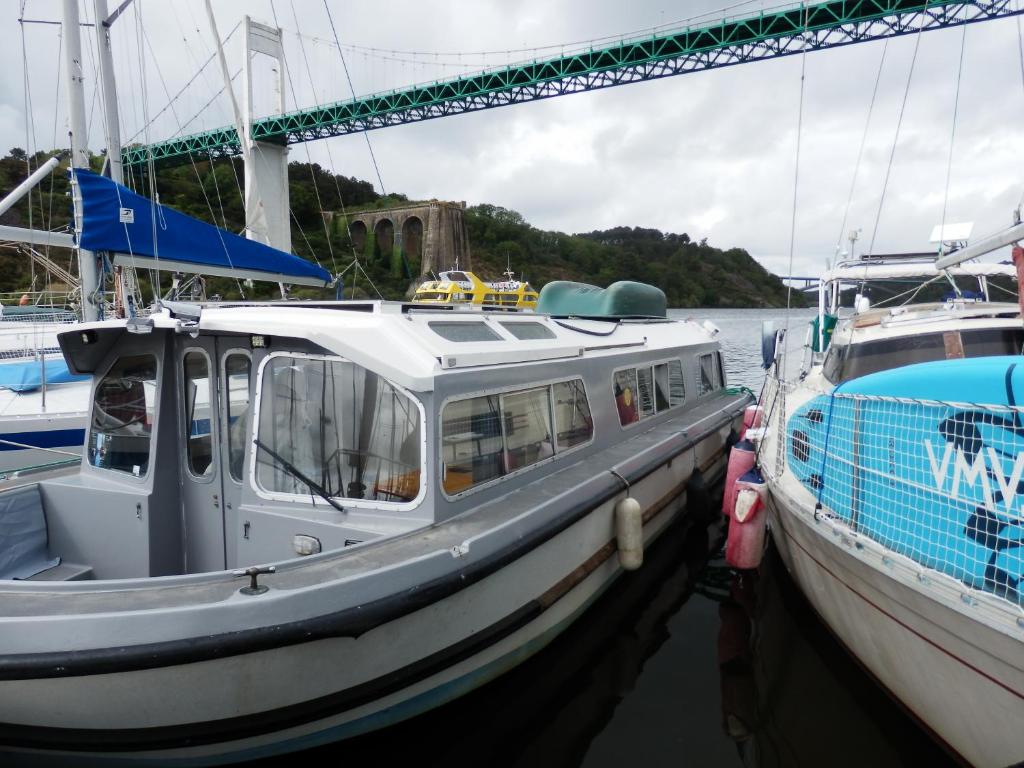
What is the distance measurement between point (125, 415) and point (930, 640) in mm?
5180

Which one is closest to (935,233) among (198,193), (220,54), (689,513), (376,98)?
(689,513)

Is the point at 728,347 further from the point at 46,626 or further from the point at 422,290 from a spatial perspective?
the point at 46,626

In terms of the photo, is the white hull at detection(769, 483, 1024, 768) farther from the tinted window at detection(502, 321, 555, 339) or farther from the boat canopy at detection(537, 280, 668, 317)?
the boat canopy at detection(537, 280, 668, 317)

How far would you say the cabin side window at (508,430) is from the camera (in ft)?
13.4

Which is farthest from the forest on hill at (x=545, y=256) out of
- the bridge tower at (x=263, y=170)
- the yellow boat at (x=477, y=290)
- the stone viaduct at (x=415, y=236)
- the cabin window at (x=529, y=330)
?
the cabin window at (x=529, y=330)

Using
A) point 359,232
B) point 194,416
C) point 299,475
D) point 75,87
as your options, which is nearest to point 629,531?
point 299,475

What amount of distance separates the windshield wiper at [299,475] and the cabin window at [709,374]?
6862 mm

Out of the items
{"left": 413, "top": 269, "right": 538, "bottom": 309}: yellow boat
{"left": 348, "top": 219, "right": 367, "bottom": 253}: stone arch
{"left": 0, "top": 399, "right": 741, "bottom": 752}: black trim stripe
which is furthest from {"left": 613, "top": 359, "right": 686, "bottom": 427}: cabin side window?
{"left": 348, "top": 219, "right": 367, "bottom": 253}: stone arch

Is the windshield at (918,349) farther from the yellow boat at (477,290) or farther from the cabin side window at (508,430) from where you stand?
the yellow boat at (477,290)

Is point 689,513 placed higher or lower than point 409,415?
lower

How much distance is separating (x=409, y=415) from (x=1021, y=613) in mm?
3098

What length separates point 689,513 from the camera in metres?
7.15

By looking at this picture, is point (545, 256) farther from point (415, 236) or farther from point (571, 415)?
point (571, 415)

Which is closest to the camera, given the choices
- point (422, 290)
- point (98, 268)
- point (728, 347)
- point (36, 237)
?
point (98, 268)
